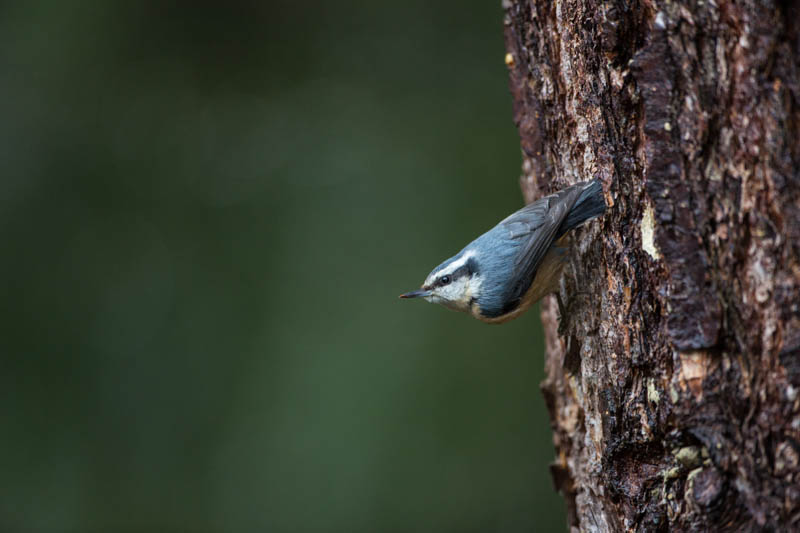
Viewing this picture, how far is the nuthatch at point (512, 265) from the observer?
1.56 m

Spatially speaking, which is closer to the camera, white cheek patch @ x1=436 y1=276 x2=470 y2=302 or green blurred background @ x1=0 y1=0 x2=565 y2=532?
white cheek patch @ x1=436 y1=276 x2=470 y2=302

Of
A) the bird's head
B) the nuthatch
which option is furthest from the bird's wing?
the bird's head

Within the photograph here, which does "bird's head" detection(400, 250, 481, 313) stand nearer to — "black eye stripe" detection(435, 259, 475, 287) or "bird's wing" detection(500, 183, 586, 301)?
"black eye stripe" detection(435, 259, 475, 287)

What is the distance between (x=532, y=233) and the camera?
5.28 feet

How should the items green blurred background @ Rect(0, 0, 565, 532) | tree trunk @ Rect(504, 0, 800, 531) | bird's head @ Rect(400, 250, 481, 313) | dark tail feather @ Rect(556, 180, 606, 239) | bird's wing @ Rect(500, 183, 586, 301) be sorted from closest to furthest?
tree trunk @ Rect(504, 0, 800, 531)
dark tail feather @ Rect(556, 180, 606, 239)
bird's wing @ Rect(500, 183, 586, 301)
bird's head @ Rect(400, 250, 481, 313)
green blurred background @ Rect(0, 0, 565, 532)

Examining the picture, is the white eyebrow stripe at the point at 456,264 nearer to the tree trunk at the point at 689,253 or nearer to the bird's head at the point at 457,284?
the bird's head at the point at 457,284

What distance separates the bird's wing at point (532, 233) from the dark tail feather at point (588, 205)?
50 millimetres

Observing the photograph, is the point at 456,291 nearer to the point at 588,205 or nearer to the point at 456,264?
the point at 456,264

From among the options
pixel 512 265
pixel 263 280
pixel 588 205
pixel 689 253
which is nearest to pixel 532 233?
pixel 512 265

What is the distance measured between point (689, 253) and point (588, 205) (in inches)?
13.9

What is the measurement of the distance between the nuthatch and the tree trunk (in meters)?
0.10

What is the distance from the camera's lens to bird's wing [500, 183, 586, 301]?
1.53m

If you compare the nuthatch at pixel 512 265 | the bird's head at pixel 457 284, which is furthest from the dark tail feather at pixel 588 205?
the bird's head at pixel 457 284

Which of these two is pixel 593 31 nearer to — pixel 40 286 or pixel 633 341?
pixel 633 341
